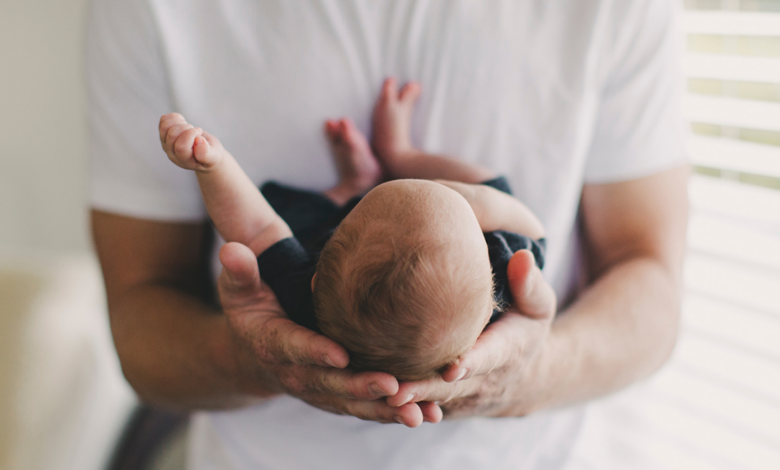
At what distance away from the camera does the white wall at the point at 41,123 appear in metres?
1.51

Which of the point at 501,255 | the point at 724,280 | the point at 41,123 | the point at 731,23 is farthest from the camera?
the point at 41,123

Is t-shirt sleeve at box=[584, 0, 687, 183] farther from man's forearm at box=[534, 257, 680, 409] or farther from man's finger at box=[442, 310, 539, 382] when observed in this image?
man's finger at box=[442, 310, 539, 382]

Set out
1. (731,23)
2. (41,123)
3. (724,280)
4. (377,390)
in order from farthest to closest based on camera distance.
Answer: (41,123)
(724,280)
(731,23)
(377,390)

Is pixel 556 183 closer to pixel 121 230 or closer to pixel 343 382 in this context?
pixel 343 382

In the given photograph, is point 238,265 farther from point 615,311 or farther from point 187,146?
point 615,311

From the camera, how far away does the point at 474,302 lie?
487 millimetres

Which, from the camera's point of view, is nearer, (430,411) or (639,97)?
(430,411)

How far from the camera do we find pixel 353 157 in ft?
2.35

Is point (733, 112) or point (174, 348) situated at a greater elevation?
point (174, 348)

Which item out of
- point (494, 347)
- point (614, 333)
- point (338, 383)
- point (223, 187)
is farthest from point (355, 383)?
point (614, 333)

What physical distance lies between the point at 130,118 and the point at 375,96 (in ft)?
1.14

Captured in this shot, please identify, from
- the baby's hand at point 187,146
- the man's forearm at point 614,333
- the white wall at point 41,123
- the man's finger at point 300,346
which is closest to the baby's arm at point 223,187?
the baby's hand at point 187,146

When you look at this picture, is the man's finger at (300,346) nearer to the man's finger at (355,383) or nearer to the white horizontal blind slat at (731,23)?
the man's finger at (355,383)

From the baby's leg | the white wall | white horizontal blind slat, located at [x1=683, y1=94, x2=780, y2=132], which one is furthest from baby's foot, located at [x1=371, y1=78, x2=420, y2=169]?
the white wall
